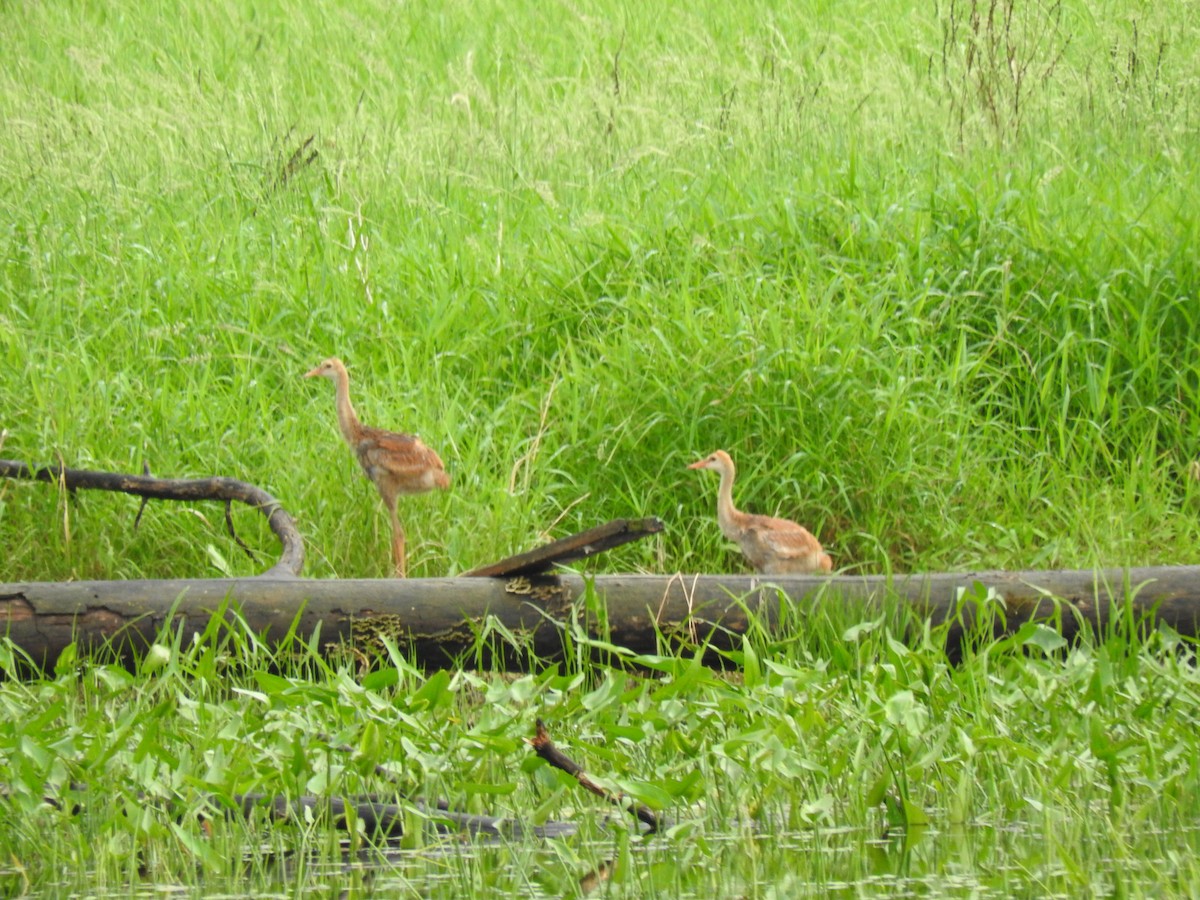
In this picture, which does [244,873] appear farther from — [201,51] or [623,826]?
[201,51]

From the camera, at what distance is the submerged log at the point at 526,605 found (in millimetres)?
4656

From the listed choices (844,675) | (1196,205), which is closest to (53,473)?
(844,675)

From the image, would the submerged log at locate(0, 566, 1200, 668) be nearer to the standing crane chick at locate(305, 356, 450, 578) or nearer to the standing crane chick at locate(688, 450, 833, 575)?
the standing crane chick at locate(688, 450, 833, 575)

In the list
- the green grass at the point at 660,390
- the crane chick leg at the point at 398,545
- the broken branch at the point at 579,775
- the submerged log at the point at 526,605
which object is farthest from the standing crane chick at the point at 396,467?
the broken branch at the point at 579,775

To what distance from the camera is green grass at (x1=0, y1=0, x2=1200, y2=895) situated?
12.6ft

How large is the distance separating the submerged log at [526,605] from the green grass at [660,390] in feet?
0.54

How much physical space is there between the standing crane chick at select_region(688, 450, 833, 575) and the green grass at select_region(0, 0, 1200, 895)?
0.22m

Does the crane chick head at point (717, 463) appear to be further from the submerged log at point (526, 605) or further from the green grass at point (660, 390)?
the submerged log at point (526, 605)

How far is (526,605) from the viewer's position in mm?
4793

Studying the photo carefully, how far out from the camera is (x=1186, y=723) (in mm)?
4324

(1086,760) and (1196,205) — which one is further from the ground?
(1196,205)

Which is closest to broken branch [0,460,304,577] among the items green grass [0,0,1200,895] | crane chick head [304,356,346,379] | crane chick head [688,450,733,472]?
green grass [0,0,1200,895]

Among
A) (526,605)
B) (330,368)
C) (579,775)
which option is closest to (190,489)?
(330,368)

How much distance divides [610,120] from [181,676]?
6083 mm
